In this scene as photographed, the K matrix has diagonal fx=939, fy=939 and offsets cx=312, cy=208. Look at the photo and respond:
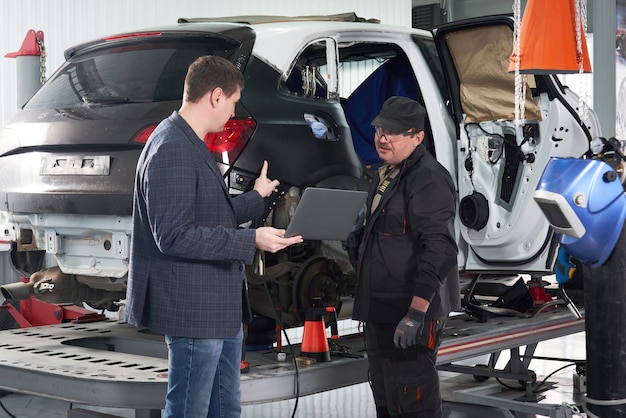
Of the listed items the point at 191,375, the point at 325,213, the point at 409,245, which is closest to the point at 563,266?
the point at 409,245

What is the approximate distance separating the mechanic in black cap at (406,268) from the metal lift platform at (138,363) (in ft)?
1.14

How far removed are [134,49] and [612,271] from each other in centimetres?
243

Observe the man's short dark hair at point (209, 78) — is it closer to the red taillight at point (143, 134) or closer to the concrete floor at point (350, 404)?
the red taillight at point (143, 134)

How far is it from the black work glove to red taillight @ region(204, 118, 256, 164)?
1030mm

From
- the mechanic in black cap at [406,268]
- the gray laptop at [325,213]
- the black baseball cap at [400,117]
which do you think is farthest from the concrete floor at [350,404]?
the black baseball cap at [400,117]

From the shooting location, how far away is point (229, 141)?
13.5 feet

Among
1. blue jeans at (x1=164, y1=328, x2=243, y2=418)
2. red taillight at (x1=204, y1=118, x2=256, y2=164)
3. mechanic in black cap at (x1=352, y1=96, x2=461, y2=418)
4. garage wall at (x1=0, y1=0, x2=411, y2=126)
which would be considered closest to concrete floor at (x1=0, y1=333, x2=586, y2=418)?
mechanic in black cap at (x1=352, y1=96, x2=461, y2=418)

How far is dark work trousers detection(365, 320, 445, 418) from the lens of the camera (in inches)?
155

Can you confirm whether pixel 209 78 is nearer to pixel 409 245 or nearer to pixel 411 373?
pixel 409 245

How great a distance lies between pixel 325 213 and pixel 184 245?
902 millimetres

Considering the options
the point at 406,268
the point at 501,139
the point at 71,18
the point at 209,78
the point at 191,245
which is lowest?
the point at 406,268

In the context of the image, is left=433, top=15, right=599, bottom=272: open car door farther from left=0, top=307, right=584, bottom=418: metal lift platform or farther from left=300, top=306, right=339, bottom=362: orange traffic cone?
left=300, top=306, right=339, bottom=362: orange traffic cone

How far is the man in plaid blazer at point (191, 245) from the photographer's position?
10.1 feet

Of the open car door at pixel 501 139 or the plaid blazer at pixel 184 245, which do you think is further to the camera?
the open car door at pixel 501 139
